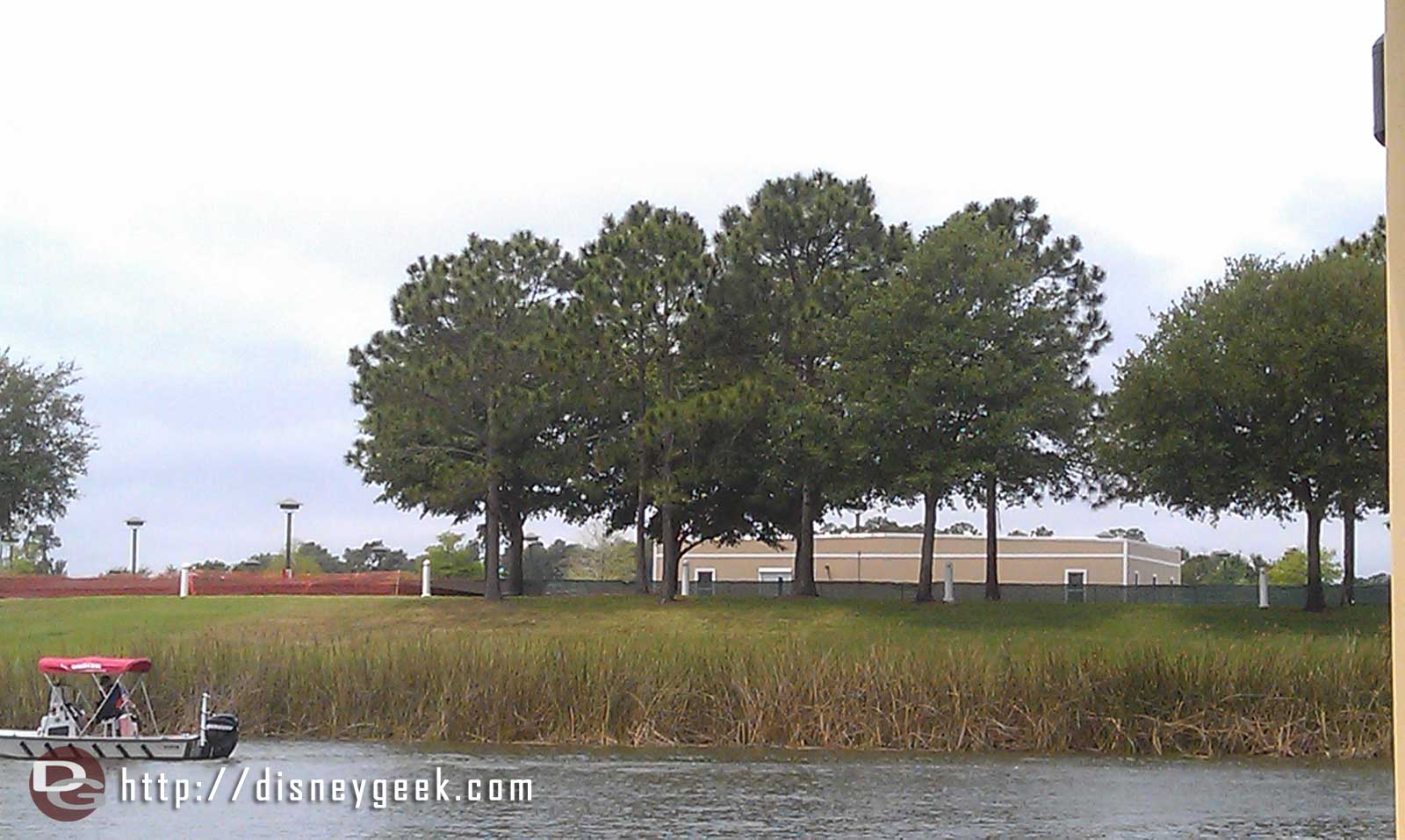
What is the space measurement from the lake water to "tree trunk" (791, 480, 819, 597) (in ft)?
95.0

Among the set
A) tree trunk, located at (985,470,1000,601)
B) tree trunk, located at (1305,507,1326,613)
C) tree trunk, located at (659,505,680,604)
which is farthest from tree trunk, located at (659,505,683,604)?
tree trunk, located at (1305,507,1326,613)

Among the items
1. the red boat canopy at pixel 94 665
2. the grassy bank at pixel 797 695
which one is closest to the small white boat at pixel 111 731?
the red boat canopy at pixel 94 665

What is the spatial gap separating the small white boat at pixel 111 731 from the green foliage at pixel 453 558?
49.1 meters

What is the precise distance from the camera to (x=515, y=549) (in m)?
65.5

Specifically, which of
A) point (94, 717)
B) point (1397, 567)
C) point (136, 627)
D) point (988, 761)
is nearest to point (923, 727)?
point (988, 761)

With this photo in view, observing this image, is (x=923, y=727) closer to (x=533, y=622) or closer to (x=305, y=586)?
(x=533, y=622)

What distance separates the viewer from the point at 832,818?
22750 mm

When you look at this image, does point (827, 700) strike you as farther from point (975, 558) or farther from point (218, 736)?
point (975, 558)

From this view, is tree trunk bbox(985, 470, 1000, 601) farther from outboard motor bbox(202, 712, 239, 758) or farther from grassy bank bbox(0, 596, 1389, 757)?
outboard motor bbox(202, 712, 239, 758)

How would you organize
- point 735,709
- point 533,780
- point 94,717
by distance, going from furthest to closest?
point 735,709, point 94,717, point 533,780

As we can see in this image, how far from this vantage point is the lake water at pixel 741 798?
2170 cm

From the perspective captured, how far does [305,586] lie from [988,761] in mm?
39957

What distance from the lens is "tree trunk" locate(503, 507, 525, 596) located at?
6425 cm

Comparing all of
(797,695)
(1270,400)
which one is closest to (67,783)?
(797,695)
